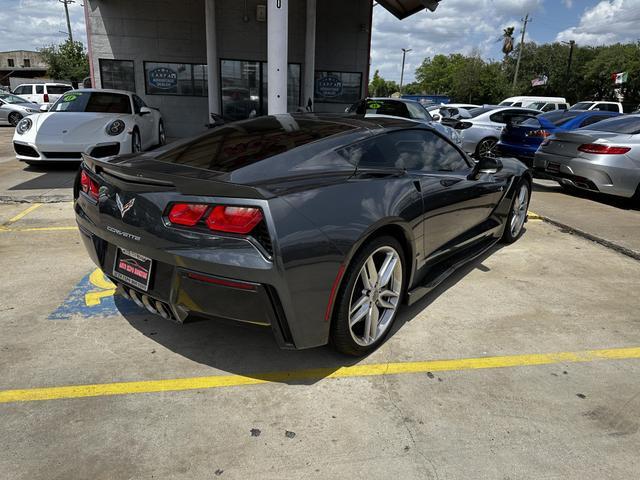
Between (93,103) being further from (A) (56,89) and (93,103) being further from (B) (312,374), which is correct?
(A) (56,89)

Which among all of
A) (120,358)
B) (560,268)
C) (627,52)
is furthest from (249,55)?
(627,52)

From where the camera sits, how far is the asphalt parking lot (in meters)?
2.06

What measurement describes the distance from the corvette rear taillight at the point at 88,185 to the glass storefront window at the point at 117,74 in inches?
561

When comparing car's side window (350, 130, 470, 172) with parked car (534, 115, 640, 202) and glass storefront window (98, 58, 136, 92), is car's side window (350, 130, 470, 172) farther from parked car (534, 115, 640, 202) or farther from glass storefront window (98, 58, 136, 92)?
glass storefront window (98, 58, 136, 92)

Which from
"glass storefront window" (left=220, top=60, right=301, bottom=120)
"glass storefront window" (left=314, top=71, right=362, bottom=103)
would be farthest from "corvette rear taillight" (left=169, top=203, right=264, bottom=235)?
"glass storefront window" (left=314, top=71, right=362, bottom=103)

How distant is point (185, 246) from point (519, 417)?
75.5 inches

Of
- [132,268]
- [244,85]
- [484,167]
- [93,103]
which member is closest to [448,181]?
[484,167]

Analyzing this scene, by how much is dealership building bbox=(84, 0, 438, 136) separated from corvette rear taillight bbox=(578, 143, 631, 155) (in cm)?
883

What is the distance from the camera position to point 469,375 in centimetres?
275

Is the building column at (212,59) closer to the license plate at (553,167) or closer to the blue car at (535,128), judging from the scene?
the blue car at (535,128)

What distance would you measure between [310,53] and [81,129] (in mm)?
8887

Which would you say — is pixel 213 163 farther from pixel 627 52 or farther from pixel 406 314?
pixel 627 52

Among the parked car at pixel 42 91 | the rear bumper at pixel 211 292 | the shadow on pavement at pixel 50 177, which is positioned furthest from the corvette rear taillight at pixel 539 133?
the parked car at pixel 42 91

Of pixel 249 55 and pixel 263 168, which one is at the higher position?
pixel 249 55
